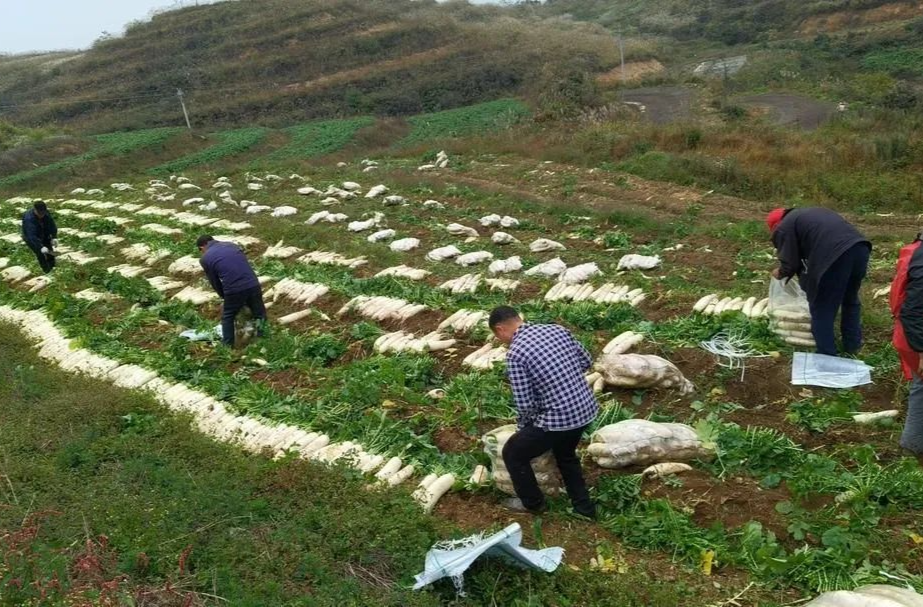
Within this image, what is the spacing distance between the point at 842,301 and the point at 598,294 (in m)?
3.02

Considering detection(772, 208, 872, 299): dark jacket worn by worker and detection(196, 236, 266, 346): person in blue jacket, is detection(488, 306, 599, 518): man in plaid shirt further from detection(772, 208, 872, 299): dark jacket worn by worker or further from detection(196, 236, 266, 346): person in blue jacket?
detection(196, 236, 266, 346): person in blue jacket

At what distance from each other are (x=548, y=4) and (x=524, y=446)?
10437cm

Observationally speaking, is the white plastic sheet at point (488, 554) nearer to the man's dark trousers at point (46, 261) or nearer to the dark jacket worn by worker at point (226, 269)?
the dark jacket worn by worker at point (226, 269)

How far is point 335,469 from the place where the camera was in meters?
5.38

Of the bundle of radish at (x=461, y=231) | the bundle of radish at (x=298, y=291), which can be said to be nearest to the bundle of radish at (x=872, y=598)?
the bundle of radish at (x=298, y=291)

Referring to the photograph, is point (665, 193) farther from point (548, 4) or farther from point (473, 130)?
point (548, 4)

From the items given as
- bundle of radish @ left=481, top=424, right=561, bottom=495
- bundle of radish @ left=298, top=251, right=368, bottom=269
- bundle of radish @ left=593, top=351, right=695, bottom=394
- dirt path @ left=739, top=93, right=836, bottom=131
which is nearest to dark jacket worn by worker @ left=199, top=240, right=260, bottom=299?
bundle of radish @ left=298, top=251, right=368, bottom=269

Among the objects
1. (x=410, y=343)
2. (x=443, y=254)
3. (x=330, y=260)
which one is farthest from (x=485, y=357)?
(x=330, y=260)

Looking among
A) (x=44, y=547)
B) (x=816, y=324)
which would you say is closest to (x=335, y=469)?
(x=44, y=547)

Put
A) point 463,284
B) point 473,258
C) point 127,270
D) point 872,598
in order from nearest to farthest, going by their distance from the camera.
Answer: point 872,598 → point 463,284 → point 473,258 → point 127,270

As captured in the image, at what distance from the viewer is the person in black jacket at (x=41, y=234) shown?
1199 cm

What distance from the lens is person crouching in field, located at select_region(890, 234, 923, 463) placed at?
436 centimetres

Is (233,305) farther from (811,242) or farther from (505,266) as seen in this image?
(811,242)

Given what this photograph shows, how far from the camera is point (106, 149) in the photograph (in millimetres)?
30219
